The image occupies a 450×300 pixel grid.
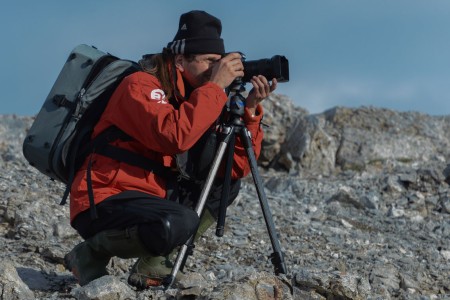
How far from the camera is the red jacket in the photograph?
6.00 metres

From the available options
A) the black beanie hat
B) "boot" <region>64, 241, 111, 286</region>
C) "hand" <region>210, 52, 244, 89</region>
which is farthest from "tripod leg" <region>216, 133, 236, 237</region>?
"boot" <region>64, 241, 111, 286</region>

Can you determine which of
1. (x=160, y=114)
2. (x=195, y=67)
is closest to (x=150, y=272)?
(x=160, y=114)

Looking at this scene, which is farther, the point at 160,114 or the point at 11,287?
the point at 11,287

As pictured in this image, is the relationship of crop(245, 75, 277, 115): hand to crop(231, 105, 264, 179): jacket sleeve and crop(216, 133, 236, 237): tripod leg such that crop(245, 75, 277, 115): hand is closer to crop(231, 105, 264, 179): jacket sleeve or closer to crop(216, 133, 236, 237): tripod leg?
crop(231, 105, 264, 179): jacket sleeve

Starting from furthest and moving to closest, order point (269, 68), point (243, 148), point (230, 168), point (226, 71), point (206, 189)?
point (243, 148)
point (269, 68)
point (230, 168)
point (206, 189)
point (226, 71)

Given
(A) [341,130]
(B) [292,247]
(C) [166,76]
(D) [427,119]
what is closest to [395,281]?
(B) [292,247]

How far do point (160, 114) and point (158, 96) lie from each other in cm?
20

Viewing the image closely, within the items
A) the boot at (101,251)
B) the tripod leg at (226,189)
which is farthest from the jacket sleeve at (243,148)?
the boot at (101,251)

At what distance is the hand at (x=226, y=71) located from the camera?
627cm

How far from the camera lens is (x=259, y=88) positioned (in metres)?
6.57

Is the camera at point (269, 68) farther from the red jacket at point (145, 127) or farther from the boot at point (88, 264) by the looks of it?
the boot at point (88, 264)

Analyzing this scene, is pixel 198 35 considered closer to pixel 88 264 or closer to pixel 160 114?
pixel 160 114

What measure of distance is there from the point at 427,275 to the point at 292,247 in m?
1.55

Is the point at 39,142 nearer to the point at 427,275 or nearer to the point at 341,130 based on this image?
the point at 427,275
